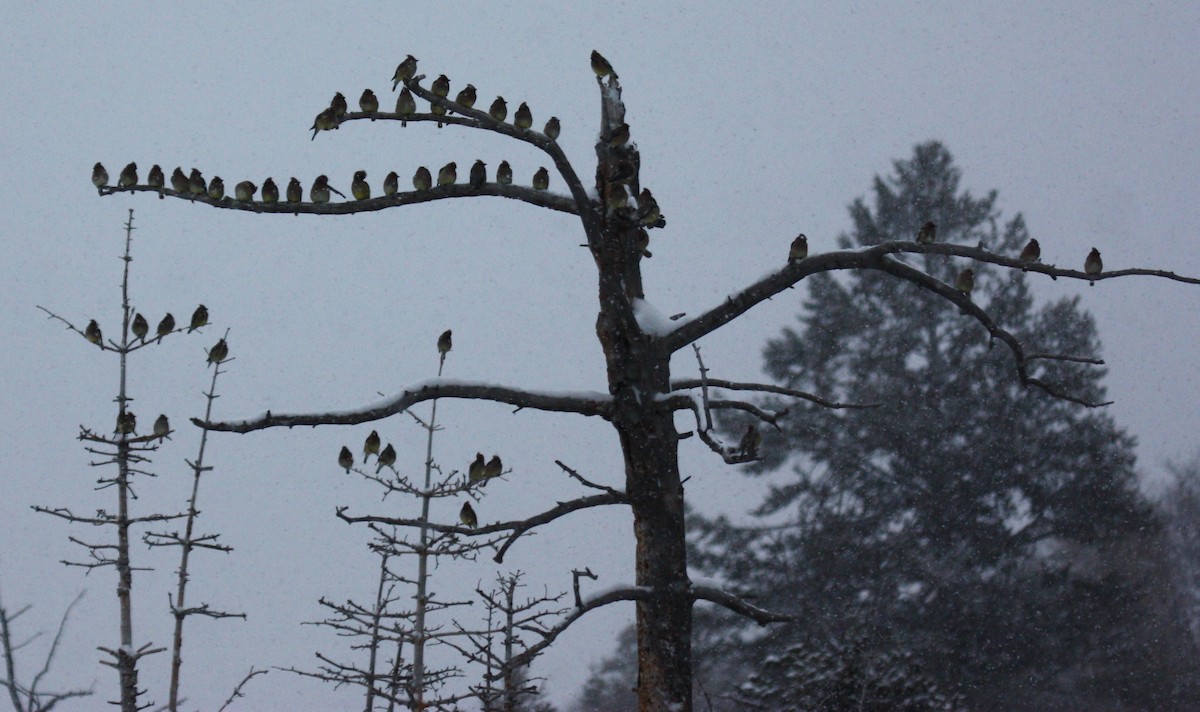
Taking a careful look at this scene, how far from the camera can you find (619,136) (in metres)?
5.41

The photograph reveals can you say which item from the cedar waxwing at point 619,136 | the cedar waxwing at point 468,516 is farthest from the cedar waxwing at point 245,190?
the cedar waxwing at point 468,516

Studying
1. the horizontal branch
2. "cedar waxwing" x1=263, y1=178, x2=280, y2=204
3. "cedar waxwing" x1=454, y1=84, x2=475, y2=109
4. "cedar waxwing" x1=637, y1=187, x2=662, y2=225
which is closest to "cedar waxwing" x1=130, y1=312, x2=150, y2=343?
"cedar waxwing" x1=263, y1=178, x2=280, y2=204

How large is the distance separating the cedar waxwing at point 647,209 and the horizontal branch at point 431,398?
0.84m

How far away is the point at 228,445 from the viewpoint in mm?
152125

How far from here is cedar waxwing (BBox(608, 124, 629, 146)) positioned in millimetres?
5395

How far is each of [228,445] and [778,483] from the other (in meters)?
140

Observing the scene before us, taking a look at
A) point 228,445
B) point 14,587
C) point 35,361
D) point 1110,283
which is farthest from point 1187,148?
point 35,361

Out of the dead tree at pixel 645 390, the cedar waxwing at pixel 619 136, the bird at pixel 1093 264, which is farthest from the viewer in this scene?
the bird at pixel 1093 264

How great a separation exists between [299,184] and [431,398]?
193 cm

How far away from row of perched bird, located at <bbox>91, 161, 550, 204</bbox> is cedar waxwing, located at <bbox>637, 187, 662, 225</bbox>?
51cm

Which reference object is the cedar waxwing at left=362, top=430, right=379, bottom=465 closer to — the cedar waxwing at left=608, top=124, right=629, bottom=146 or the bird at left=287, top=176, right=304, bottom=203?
the bird at left=287, top=176, right=304, bottom=203

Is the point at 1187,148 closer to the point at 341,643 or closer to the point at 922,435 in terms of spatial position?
the point at 341,643

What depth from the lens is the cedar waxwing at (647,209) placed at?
5.28 m

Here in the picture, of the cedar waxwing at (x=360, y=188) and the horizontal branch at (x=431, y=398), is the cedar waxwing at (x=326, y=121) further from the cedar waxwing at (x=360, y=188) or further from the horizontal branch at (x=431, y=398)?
the horizontal branch at (x=431, y=398)
